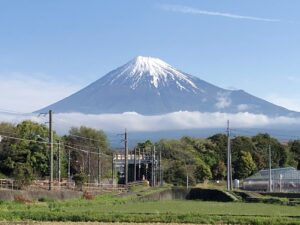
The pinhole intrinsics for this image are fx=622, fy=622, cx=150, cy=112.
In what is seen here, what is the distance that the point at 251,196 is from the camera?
5400 cm

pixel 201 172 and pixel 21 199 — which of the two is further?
pixel 201 172

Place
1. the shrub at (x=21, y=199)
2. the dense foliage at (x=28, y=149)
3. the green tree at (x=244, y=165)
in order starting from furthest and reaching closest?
1. the green tree at (x=244, y=165)
2. the dense foliage at (x=28, y=149)
3. the shrub at (x=21, y=199)

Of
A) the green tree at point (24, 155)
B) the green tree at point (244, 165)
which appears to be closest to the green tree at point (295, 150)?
the green tree at point (244, 165)

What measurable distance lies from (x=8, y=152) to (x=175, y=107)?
138959mm

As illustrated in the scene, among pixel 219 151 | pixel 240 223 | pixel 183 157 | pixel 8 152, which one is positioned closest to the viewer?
pixel 240 223

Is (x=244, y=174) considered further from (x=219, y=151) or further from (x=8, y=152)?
(x=8, y=152)

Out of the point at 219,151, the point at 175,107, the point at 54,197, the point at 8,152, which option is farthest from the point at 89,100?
the point at 54,197

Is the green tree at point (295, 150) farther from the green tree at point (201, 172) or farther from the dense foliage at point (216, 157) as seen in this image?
the green tree at point (201, 172)

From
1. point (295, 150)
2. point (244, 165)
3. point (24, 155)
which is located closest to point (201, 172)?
point (244, 165)

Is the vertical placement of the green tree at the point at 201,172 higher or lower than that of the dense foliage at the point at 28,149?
lower

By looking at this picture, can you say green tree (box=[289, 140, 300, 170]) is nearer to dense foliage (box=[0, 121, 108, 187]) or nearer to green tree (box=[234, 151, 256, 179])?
green tree (box=[234, 151, 256, 179])

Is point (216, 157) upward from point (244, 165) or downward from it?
upward

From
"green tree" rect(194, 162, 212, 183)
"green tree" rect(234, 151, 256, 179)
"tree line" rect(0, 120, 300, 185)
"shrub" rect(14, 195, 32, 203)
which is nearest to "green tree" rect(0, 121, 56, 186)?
"tree line" rect(0, 120, 300, 185)

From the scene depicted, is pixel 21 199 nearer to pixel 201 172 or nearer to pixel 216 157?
pixel 201 172
